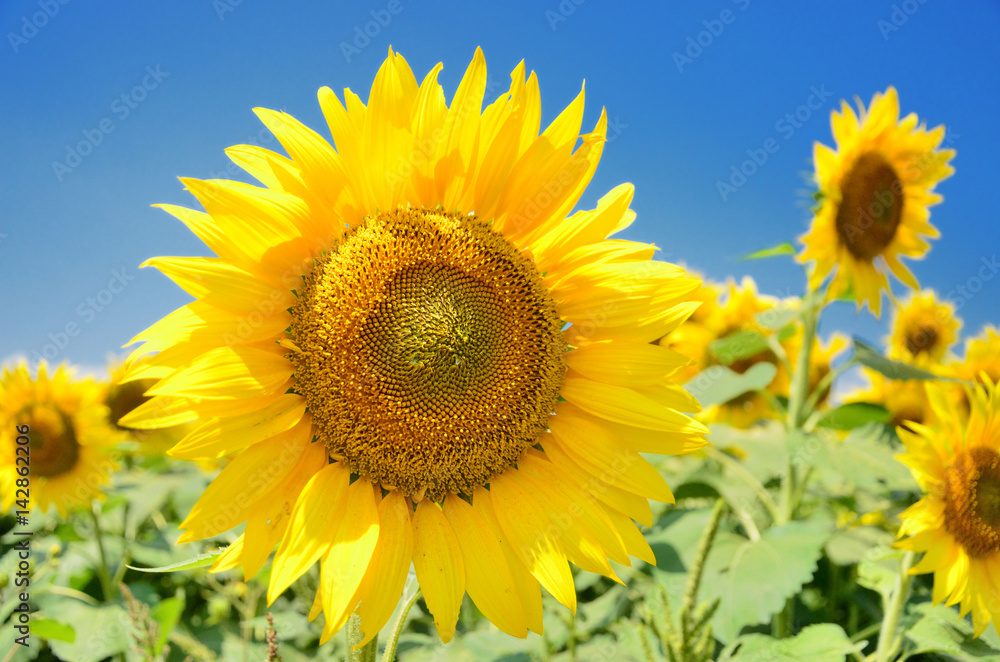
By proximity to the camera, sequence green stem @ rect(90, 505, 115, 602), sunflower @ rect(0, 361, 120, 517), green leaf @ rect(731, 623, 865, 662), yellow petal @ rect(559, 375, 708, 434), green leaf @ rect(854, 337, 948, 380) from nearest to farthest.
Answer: yellow petal @ rect(559, 375, 708, 434) < green leaf @ rect(731, 623, 865, 662) < green leaf @ rect(854, 337, 948, 380) < green stem @ rect(90, 505, 115, 602) < sunflower @ rect(0, 361, 120, 517)

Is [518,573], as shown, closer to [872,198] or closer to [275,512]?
[275,512]

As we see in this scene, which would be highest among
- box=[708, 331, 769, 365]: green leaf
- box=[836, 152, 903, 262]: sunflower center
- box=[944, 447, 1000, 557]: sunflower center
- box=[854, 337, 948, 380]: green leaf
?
box=[836, 152, 903, 262]: sunflower center

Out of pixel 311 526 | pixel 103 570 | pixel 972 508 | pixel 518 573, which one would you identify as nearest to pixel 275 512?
pixel 311 526

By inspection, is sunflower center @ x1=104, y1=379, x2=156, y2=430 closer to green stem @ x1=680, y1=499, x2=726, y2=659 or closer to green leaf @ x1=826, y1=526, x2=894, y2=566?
green stem @ x1=680, y1=499, x2=726, y2=659

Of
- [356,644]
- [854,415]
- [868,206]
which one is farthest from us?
[868,206]

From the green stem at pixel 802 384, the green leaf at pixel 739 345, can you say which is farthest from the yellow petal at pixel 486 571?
the green stem at pixel 802 384

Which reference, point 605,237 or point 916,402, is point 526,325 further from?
point 916,402

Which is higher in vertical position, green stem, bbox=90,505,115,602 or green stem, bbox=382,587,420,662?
green stem, bbox=382,587,420,662

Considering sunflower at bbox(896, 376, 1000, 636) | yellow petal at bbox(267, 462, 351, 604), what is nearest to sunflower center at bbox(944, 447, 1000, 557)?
sunflower at bbox(896, 376, 1000, 636)
